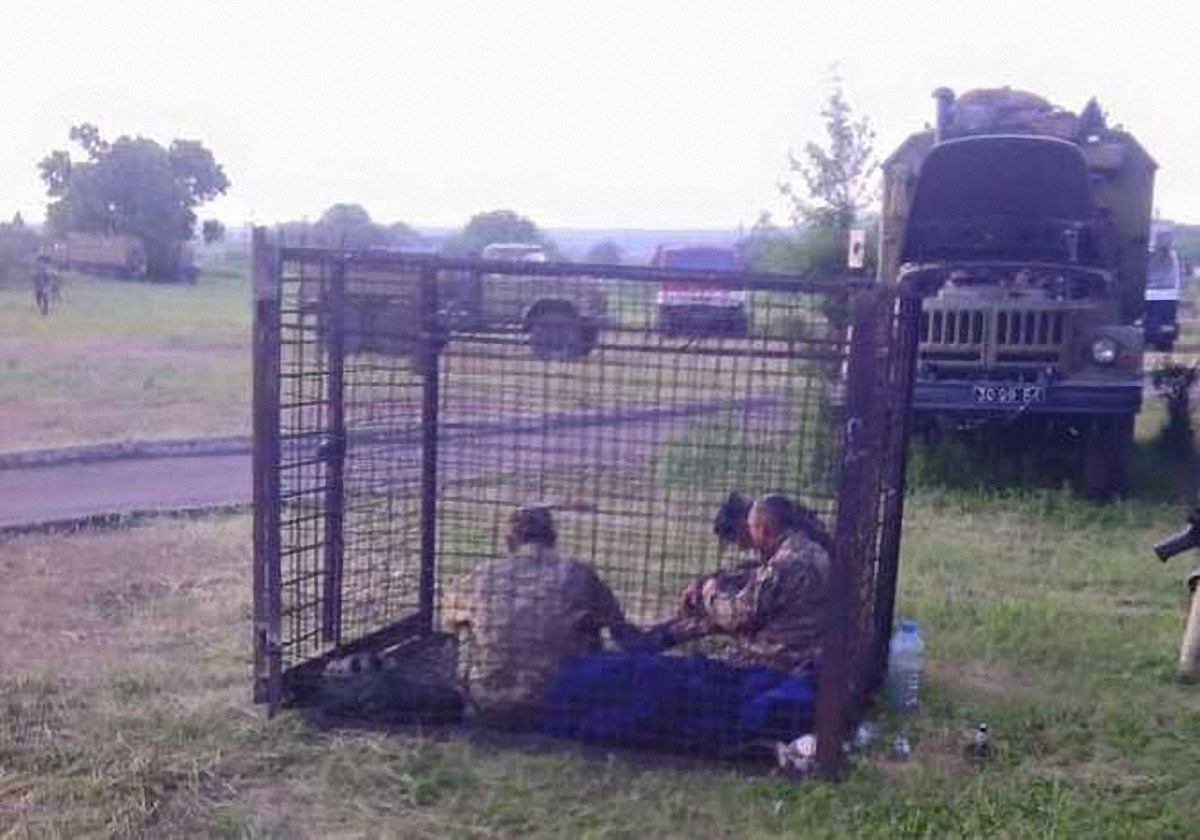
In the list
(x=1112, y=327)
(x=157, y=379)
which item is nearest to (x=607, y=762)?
(x=1112, y=327)

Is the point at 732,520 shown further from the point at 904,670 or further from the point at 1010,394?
the point at 1010,394

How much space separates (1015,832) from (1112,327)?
22.3ft

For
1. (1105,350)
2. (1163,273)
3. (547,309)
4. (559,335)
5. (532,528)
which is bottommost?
(532,528)

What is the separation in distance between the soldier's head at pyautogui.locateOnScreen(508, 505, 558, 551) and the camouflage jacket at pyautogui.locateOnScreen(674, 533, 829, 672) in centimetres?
65

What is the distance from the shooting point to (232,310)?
40.5 metres

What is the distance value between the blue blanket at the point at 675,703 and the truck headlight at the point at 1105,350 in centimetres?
604

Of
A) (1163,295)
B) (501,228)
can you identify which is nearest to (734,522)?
(1163,295)

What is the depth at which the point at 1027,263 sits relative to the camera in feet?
36.0

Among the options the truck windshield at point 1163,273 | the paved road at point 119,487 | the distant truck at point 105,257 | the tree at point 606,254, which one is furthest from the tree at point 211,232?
the paved road at point 119,487

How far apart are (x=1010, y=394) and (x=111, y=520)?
254 inches

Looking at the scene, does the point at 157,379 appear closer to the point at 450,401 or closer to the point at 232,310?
the point at 450,401

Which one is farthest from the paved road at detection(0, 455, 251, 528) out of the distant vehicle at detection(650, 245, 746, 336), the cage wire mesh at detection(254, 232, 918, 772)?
the distant vehicle at detection(650, 245, 746, 336)

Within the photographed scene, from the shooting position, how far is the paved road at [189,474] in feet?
23.0

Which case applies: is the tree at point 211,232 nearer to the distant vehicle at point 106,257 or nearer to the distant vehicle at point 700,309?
the distant vehicle at point 106,257
